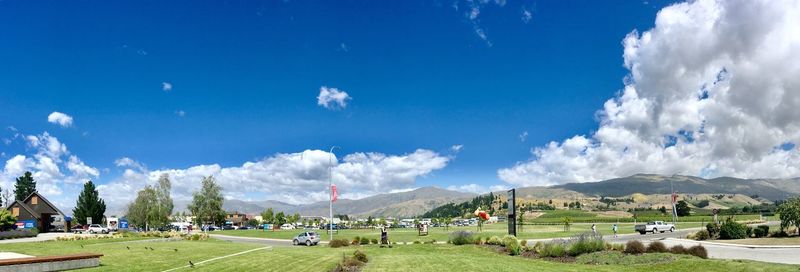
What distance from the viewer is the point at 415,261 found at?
25516 mm

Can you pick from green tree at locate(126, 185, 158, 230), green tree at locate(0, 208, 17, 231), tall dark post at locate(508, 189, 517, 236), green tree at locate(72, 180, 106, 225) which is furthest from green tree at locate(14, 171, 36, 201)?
tall dark post at locate(508, 189, 517, 236)

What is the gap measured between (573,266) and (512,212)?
17311mm

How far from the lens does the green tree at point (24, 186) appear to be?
4577 inches

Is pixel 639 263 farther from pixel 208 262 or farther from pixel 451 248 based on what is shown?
pixel 208 262

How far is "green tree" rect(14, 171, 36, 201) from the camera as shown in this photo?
11625cm

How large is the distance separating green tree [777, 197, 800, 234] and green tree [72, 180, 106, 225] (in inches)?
4534

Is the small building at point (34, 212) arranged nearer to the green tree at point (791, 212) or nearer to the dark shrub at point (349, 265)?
the dark shrub at point (349, 265)

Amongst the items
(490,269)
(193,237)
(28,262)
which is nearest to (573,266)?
(490,269)

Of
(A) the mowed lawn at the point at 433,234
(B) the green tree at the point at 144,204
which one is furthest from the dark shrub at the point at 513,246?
(B) the green tree at the point at 144,204

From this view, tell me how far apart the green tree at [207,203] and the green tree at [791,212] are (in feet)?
264

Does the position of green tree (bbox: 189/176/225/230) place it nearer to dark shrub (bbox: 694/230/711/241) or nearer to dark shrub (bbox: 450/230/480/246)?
dark shrub (bbox: 450/230/480/246)

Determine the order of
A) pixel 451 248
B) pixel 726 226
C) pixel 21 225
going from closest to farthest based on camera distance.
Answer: pixel 451 248
pixel 726 226
pixel 21 225

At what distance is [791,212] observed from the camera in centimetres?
3997

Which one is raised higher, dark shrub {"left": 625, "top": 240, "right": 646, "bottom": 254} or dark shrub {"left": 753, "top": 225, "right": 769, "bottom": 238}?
dark shrub {"left": 625, "top": 240, "right": 646, "bottom": 254}
